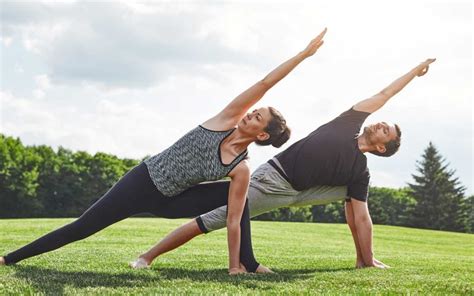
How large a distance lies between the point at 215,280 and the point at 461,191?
64.6 meters

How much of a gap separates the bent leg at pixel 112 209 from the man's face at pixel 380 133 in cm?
239

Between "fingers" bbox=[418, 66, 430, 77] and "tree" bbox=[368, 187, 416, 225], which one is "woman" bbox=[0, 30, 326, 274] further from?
"tree" bbox=[368, 187, 416, 225]

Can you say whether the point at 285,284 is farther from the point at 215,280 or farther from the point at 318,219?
the point at 318,219

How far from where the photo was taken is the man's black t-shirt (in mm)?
6516

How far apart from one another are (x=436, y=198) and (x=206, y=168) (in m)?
62.3

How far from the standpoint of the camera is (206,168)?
18.3ft

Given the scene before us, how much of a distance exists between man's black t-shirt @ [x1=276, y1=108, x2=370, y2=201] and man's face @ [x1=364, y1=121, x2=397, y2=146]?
0.14 m

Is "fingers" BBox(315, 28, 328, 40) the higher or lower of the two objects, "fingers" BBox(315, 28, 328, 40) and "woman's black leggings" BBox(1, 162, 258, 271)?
the higher

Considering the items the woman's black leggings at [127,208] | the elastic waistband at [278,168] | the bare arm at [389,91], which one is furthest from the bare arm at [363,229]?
the woman's black leggings at [127,208]

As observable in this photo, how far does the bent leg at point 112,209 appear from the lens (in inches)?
225

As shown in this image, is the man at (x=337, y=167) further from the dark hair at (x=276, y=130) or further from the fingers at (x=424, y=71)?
the dark hair at (x=276, y=130)

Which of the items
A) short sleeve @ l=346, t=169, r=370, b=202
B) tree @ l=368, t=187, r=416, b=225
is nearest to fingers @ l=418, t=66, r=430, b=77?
short sleeve @ l=346, t=169, r=370, b=202

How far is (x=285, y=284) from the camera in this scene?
16.4 feet

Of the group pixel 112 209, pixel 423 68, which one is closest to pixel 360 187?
pixel 423 68
